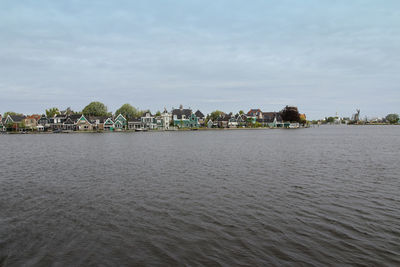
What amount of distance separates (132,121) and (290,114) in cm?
11244

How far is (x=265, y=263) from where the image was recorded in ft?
24.4

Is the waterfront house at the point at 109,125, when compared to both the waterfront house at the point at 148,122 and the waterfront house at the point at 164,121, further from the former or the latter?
the waterfront house at the point at 164,121

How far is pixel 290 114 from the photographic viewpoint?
569 ft

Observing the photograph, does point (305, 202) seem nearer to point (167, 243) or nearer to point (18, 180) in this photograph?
point (167, 243)

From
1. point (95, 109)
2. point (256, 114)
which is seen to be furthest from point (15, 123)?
point (256, 114)

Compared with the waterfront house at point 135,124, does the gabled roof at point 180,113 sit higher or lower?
higher

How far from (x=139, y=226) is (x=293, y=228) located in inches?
258

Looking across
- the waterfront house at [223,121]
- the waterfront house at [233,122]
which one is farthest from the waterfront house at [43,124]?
the waterfront house at [233,122]

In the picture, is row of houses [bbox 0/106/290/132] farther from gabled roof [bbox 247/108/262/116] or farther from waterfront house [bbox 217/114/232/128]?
gabled roof [bbox 247/108/262/116]

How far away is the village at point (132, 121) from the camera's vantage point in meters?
122

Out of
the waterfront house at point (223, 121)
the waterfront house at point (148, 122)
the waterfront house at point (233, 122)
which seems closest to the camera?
the waterfront house at point (148, 122)

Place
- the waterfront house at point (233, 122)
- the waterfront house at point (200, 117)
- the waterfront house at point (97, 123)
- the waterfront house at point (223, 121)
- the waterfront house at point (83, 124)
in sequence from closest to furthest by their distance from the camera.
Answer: the waterfront house at point (83, 124), the waterfront house at point (97, 123), the waterfront house at point (200, 117), the waterfront house at point (223, 121), the waterfront house at point (233, 122)

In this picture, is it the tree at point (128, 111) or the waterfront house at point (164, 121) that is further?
the tree at point (128, 111)

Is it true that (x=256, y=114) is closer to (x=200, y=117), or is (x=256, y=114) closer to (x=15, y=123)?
(x=200, y=117)
